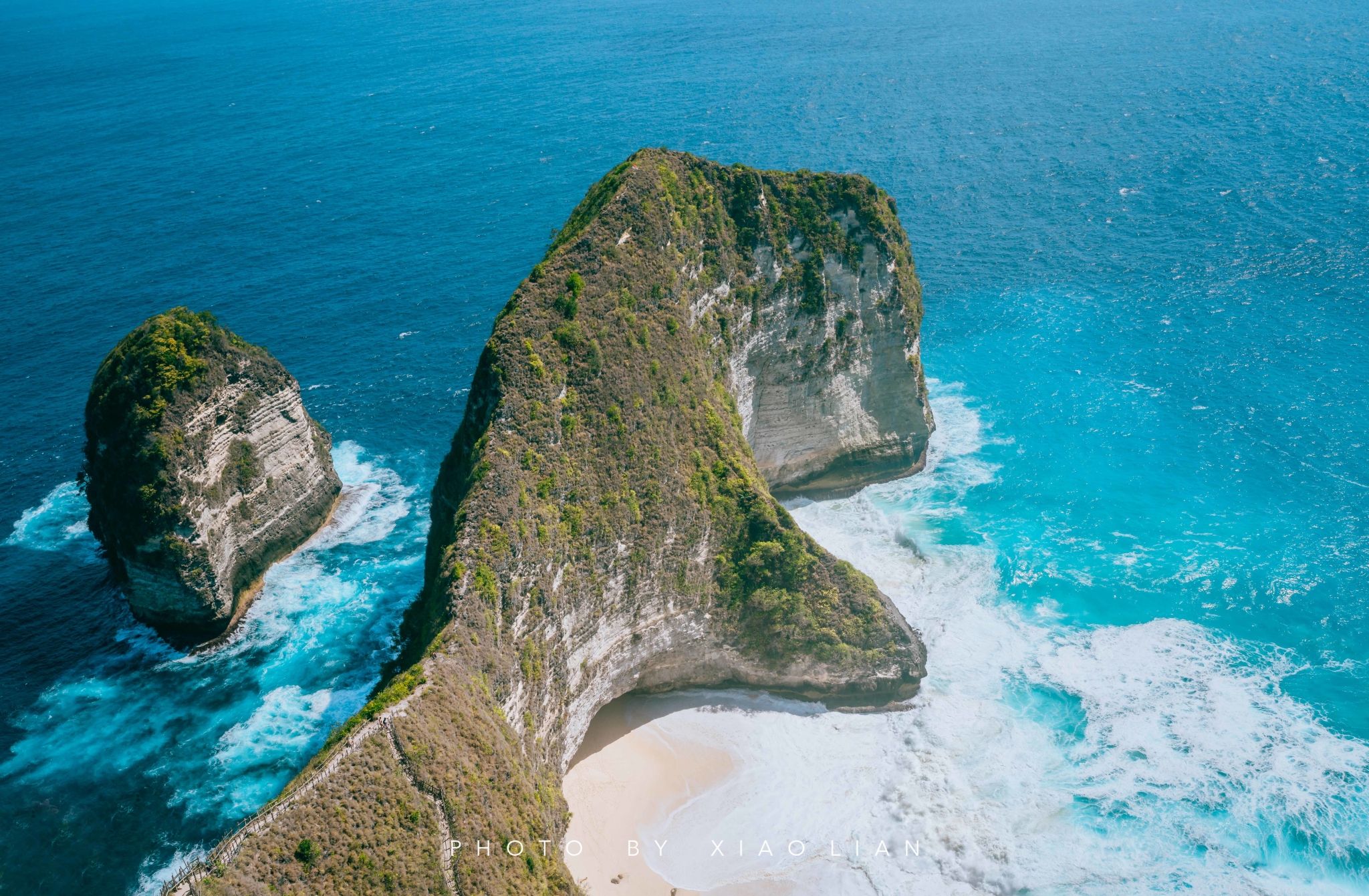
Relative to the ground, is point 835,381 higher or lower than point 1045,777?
higher

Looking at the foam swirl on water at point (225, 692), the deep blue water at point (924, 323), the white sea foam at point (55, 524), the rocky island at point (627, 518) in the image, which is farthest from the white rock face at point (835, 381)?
the white sea foam at point (55, 524)

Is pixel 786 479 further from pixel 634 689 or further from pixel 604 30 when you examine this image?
pixel 604 30

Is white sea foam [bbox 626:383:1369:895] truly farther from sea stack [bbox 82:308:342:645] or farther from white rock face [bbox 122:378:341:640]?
sea stack [bbox 82:308:342:645]

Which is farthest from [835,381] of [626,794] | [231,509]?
[231,509]

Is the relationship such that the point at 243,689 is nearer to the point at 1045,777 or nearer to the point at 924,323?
the point at 1045,777

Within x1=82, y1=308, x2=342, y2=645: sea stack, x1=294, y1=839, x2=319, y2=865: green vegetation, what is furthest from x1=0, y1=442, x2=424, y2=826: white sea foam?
x1=294, y1=839, x2=319, y2=865: green vegetation

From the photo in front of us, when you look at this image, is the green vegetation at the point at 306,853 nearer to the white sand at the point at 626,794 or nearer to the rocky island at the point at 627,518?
the rocky island at the point at 627,518

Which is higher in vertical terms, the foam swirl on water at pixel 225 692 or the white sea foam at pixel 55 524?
the white sea foam at pixel 55 524
